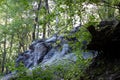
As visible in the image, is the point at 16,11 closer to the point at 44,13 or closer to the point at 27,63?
the point at 27,63

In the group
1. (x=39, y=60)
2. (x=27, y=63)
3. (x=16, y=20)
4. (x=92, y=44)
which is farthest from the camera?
(x=16, y=20)

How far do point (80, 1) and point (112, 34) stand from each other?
166 centimetres

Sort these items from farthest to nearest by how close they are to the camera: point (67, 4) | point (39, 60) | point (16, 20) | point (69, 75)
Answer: point (16, 20), point (39, 60), point (69, 75), point (67, 4)

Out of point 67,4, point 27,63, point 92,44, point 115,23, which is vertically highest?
point 67,4

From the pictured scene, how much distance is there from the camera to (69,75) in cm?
1024

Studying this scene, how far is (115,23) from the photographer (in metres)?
8.72

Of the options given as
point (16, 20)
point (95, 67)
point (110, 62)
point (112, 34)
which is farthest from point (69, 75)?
point (16, 20)

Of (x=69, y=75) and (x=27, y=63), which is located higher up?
(x=69, y=75)

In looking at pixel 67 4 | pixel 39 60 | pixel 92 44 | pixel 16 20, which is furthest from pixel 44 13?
pixel 16 20

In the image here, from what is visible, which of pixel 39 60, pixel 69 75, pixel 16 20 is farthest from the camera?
pixel 16 20

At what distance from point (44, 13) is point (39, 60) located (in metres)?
18.4

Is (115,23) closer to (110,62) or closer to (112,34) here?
(112,34)

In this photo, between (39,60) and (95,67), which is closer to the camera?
(95,67)

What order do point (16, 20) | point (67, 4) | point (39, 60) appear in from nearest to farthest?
point (67, 4) → point (39, 60) → point (16, 20)
